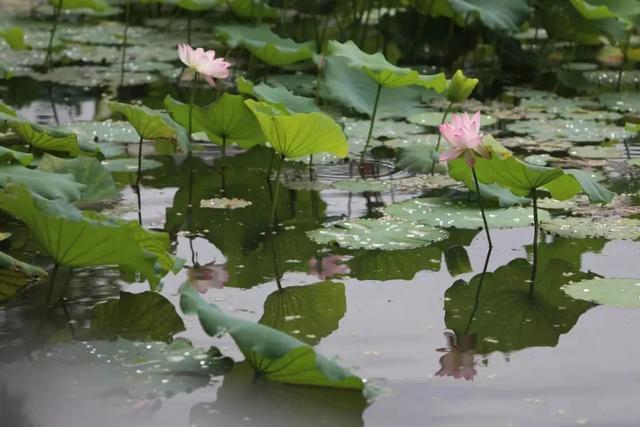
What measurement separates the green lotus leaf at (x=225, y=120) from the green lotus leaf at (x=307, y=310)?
30.9 inches

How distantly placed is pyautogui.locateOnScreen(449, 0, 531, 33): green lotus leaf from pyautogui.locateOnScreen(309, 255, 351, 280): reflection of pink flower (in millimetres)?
1812

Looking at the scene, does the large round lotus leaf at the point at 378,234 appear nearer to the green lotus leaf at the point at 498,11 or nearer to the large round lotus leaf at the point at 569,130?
the large round lotus leaf at the point at 569,130

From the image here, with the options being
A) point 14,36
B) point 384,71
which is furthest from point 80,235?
point 14,36

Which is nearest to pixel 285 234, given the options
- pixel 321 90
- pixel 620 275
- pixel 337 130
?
pixel 337 130

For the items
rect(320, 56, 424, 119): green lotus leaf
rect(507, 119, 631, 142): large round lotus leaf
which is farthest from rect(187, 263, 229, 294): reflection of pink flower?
rect(507, 119, 631, 142): large round lotus leaf

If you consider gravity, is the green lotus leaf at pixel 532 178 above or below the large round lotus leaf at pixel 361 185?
above

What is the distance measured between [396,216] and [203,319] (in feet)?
3.42

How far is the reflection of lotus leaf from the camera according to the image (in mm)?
2072

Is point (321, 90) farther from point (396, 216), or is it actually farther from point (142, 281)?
point (142, 281)

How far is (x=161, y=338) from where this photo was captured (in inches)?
79.4

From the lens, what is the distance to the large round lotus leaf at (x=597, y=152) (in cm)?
341

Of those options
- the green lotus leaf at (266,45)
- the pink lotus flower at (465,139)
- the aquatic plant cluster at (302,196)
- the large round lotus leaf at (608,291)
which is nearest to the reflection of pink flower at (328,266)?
the aquatic plant cluster at (302,196)

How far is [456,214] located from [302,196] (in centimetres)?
43

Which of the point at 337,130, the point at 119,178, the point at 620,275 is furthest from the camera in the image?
the point at 119,178
